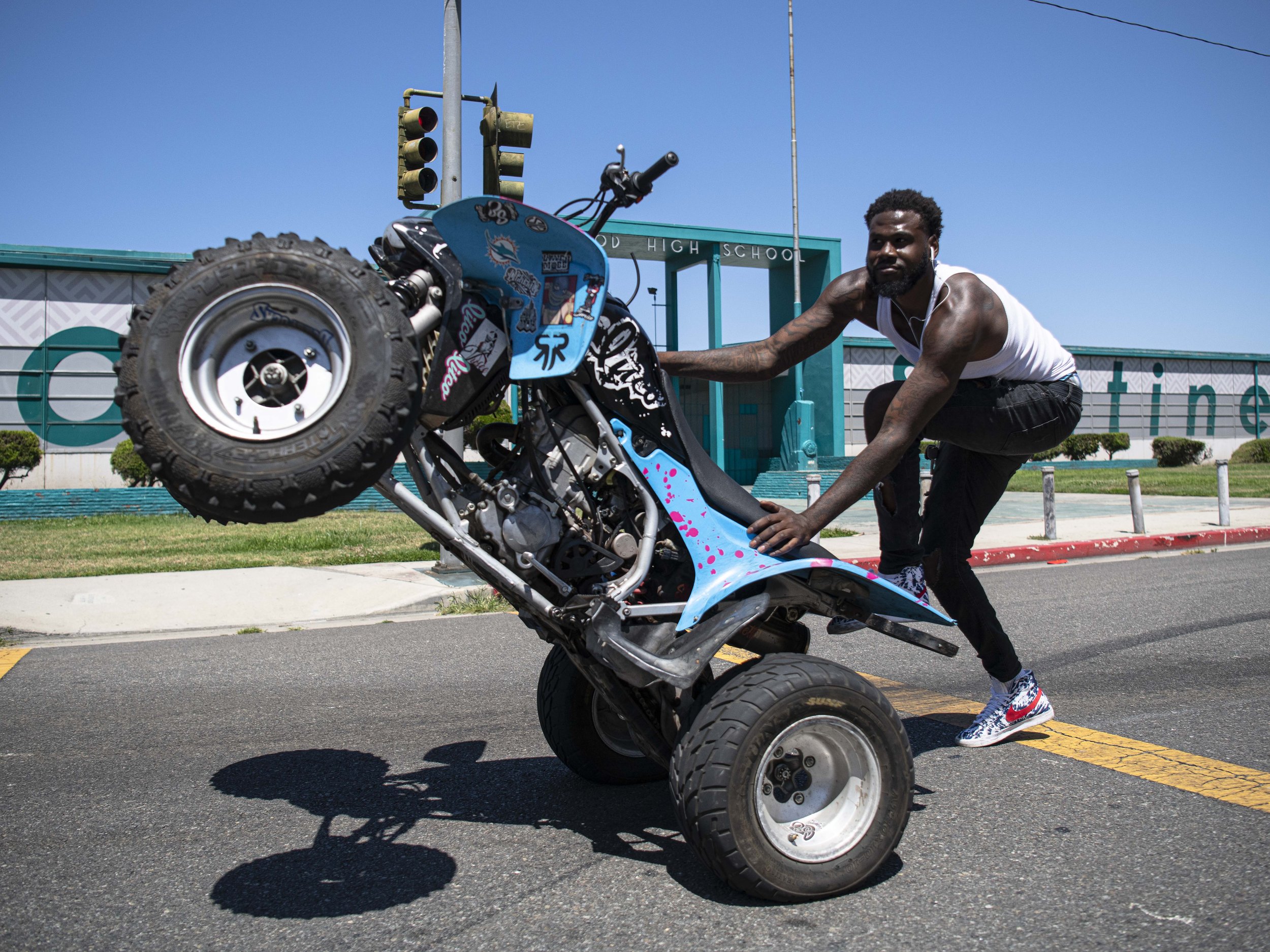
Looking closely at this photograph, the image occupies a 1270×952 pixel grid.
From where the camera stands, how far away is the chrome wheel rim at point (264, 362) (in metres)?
2.41

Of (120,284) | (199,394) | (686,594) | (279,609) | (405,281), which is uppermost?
(120,284)

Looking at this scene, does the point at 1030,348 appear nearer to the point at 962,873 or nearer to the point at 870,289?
the point at 870,289

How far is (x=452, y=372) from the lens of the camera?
9.21 feet

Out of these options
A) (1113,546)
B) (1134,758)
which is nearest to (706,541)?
(1134,758)

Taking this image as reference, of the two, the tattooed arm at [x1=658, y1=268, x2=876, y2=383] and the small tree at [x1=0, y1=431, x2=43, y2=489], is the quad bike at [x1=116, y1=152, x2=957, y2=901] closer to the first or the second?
the tattooed arm at [x1=658, y1=268, x2=876, y2=383]

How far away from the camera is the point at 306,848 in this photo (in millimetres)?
3041

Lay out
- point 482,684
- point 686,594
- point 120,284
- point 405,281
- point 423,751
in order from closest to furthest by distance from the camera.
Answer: point 405,281 → point 686,594 → point 423,751 → point 482,684 → point 120,284

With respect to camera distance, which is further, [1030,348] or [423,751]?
[423,751]

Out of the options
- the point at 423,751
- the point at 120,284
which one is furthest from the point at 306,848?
the point at 120,284

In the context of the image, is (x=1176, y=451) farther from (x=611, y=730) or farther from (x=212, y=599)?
(x=611, y=730)

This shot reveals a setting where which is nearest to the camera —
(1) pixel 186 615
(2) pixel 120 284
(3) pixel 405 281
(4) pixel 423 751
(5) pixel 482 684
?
(3) pixel 405 281

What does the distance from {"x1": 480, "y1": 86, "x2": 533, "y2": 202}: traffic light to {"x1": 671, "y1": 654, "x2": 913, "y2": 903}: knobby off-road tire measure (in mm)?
4722

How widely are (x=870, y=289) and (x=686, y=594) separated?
1419mm

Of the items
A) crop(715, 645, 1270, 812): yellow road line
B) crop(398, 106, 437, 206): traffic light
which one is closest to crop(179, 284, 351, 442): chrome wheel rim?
crop(715, 645, 1270, 812): yellow road line
